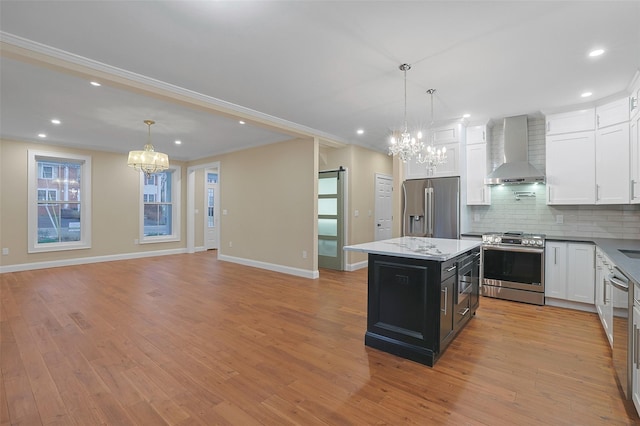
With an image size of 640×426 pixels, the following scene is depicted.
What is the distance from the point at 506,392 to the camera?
2141 millimetres

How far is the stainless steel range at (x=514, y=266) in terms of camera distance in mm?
4043

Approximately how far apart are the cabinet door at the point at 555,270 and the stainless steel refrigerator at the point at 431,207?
1.17 meters

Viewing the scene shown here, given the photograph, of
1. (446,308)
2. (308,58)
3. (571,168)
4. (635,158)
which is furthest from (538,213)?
(308,58)

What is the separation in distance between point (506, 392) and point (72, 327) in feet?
13.7

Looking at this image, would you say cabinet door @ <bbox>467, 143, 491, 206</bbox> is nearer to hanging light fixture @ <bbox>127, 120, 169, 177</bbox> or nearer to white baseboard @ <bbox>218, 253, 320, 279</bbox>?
white baseboard @ <bbox>218, 253, 320, 279</bbox>

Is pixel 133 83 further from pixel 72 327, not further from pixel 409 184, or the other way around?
pixel 409 184

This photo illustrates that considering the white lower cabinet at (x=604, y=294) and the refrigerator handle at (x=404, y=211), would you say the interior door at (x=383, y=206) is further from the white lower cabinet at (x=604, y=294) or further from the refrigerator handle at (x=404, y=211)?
the white lower cabinet at (x=604, y=294)

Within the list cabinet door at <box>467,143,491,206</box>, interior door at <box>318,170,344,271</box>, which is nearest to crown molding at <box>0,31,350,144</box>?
interior door at <box>318,170,344,271</box>

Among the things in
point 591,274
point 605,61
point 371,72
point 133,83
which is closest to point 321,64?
point 371,72

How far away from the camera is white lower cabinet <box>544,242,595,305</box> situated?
3.75 meters

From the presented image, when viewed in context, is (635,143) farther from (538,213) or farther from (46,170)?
(46,170)

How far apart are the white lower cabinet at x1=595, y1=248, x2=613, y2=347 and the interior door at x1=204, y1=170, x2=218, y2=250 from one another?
8685mm

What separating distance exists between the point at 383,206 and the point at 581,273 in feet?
12.6

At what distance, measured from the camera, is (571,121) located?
13.6 ft
